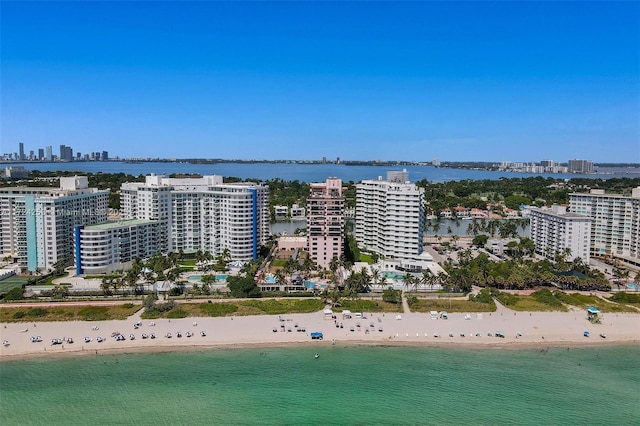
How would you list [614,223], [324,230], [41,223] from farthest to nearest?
[614,223] → [324,230] → [41,223]

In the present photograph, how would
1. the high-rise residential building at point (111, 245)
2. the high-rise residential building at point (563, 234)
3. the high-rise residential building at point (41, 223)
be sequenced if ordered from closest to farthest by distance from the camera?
the high-rise residential building at point (111, 245), the high-rise residential building at point (41, 223), the high-rise residential building at point (563, 234)

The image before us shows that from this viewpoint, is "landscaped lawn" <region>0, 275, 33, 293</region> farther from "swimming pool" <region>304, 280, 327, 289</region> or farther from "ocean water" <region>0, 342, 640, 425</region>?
"swimming pool" <region>304, 280, 327, 289</region>

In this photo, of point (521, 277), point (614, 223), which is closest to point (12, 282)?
point (521, 277)

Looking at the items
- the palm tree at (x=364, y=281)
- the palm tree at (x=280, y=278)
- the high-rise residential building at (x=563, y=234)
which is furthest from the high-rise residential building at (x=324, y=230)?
the high-rise residential building at (x=563, y=234)

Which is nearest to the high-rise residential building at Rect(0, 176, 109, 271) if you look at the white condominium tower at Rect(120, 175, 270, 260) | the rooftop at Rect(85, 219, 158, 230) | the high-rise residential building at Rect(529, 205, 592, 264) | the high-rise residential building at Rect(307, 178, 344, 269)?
the rooftop at Rect(85, 219, 158, 230)

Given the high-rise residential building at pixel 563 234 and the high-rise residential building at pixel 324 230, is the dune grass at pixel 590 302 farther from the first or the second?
the high-rise residential building at pixel 324 230

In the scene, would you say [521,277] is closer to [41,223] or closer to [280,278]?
[280,278]

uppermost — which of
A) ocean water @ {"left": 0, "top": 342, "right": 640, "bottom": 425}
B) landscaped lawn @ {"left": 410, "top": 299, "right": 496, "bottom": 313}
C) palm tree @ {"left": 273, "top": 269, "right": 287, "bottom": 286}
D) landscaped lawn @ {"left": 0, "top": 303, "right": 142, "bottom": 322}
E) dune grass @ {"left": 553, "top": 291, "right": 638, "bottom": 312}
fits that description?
palm tree @ {"left": 273, "top": 269, "right": 287, "bottom": 286}
